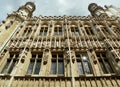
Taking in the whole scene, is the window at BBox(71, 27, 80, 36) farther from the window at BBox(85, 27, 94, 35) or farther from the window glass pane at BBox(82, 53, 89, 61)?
the window glass pane at BBox(82, 53, 89, 61)

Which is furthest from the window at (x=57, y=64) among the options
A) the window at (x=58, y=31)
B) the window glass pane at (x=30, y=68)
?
the window at (x=58, y=31)

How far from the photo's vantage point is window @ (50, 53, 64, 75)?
11.7 metres

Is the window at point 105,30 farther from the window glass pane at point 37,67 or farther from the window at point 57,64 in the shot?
the window glass pane at point 37,67

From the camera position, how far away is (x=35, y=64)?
1239 cm

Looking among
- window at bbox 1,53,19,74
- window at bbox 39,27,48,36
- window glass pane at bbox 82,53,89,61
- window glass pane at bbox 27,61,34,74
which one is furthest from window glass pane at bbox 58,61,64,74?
window at bbox 39,27,48,36

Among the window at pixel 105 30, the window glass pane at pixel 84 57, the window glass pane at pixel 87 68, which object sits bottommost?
the window glass pane at pixel 87 68

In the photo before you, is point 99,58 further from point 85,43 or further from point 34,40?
point 34,40

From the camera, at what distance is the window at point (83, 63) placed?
1163 cm

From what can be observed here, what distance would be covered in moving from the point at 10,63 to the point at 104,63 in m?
7.03

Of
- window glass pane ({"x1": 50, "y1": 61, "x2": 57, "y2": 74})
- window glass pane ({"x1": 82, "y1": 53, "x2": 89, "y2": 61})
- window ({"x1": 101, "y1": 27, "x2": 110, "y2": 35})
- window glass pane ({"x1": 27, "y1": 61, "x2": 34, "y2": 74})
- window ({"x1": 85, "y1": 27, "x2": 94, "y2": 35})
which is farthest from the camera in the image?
window ({"x1": 85, "y1": 27, "x2": 94, "y2": 35})

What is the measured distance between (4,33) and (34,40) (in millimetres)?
2997

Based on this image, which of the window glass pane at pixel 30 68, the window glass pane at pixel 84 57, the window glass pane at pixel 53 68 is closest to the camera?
the window glass pane at pixel 53 68

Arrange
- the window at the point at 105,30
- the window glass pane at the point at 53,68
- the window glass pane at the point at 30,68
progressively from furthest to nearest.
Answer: the window at the point at 105,30
the window glass pane at the point at 30,68
the window glass pane at the point at 53,68

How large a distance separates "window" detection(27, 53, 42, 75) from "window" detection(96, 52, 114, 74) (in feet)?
15.3
